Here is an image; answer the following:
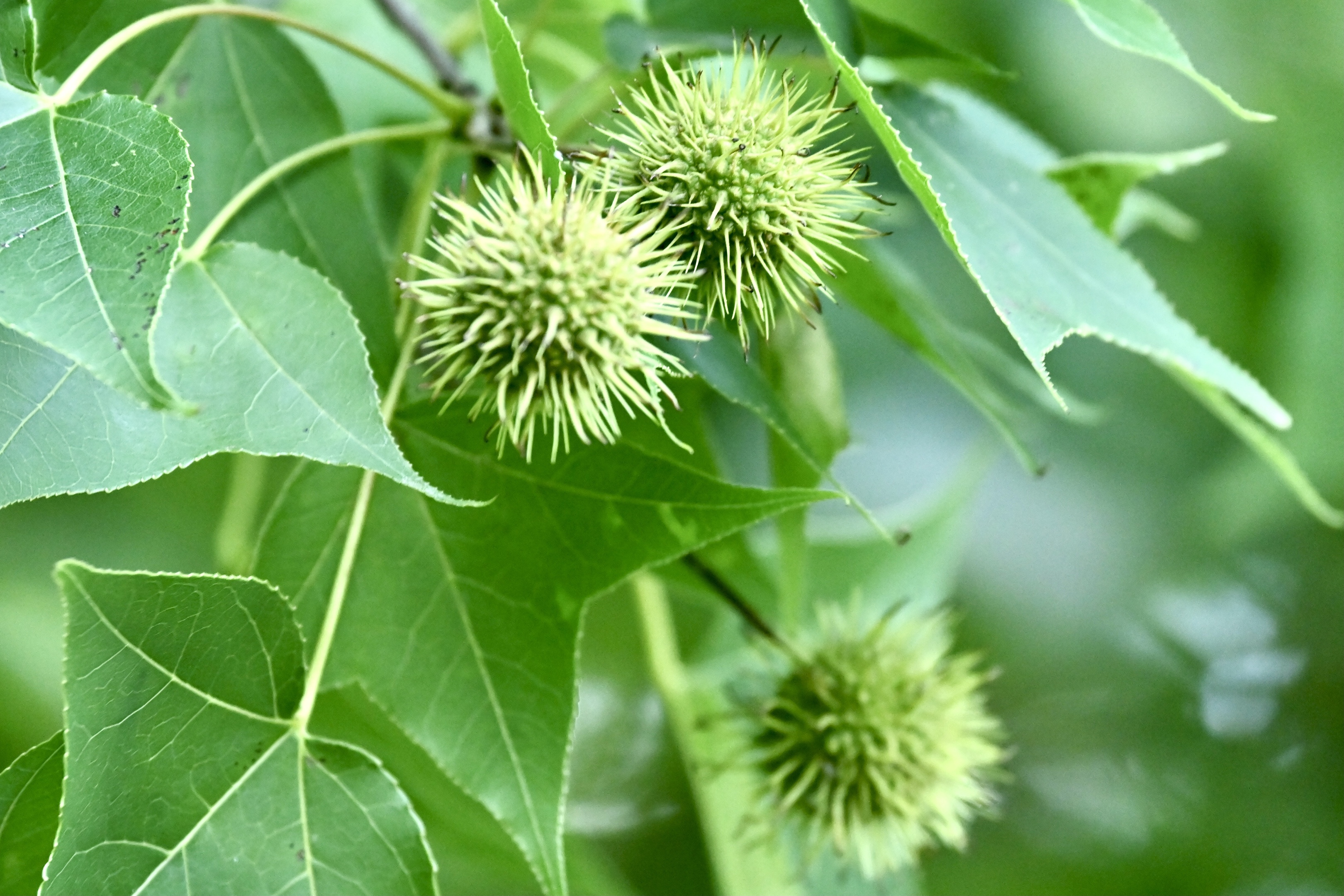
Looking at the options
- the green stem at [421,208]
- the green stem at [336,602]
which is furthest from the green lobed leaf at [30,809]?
the green stem at [421,208]

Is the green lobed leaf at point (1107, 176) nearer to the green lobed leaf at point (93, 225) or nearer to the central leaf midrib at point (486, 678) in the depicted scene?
the central leaf midrib at point (486, 678)

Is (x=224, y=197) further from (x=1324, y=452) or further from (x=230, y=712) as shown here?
(x=1324, y=452)

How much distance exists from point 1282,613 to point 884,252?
2.00 meters

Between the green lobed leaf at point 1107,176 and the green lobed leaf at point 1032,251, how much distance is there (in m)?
0.06

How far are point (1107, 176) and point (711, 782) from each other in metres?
0.89

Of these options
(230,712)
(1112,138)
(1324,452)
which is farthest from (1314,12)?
(230,712)

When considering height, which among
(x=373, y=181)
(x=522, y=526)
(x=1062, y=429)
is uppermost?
(x=373, y=181)

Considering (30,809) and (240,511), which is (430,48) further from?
(30,809)

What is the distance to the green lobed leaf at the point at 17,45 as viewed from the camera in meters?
0.81

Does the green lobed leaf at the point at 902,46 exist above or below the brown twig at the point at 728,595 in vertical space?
above

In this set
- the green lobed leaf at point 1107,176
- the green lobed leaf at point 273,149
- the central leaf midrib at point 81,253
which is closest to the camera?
the central leaf midrib at point 81,253

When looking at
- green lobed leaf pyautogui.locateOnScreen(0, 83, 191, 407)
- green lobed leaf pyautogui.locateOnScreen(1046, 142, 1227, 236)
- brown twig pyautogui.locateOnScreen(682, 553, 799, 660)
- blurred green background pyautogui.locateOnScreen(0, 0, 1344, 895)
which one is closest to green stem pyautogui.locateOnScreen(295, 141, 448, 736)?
green lobed leaf pyautogui.locateOnScreen(0, 83, 191, 407)

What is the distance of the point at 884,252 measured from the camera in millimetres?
1250

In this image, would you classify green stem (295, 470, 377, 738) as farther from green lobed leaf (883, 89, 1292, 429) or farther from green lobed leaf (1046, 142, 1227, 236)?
green lobed leaf (1046, 142, 1227, 236)
